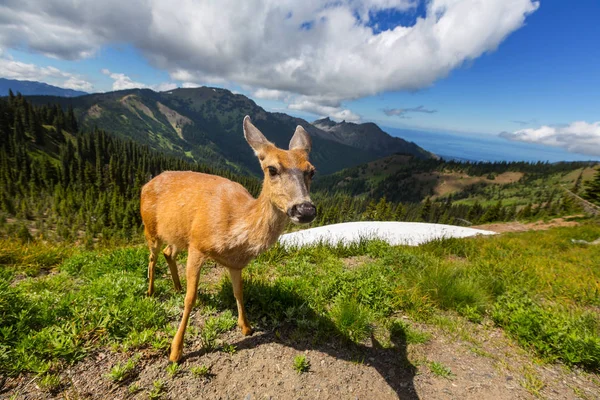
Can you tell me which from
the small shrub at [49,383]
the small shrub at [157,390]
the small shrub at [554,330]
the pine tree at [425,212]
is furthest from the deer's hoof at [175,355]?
the pine tree at [425,212]

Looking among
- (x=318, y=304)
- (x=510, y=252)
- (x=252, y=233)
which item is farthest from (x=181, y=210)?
(x=510, y=252)

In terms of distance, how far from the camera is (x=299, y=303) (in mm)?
5902

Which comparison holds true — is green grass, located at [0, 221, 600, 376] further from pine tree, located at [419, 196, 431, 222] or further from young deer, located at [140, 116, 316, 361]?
pine tree, located at [419, 196, 431, 222]

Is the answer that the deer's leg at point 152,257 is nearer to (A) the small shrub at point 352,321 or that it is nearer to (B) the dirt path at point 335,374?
(B) the dirt path at point 335,374

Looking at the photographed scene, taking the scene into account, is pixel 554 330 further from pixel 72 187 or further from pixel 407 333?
pixel 72 187

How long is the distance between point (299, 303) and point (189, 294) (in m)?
2.47

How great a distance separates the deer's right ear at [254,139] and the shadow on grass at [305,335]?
347cm

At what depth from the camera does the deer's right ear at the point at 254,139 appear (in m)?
4.17

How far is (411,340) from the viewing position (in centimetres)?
527

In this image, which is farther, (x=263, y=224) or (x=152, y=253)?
(x=152, y=253)

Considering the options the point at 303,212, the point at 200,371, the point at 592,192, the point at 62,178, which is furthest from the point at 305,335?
the point at 62,178

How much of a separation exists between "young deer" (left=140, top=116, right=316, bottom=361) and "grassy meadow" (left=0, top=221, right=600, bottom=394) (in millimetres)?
787

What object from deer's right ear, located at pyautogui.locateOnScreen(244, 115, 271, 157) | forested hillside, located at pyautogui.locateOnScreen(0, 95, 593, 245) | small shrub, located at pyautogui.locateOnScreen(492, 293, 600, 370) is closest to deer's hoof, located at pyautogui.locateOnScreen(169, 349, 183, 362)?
deer's right ear, located at pyautogui.locateOnScreen(244, 115, 271, 157)

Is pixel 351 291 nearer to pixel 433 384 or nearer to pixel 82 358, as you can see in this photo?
pixel 433 384
